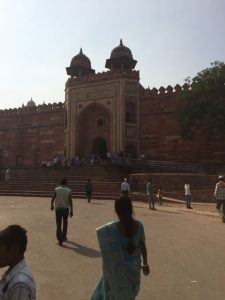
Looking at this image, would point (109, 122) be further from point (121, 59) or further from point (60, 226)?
point (60, 226)

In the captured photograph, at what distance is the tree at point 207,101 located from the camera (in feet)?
72.3

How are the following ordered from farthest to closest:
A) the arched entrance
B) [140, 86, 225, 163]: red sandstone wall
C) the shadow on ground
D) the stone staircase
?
1. the arched entrance
2. [140, 86, 225, 163]: red sandstone wall
3. the stone staircase
4. the shadow on ground

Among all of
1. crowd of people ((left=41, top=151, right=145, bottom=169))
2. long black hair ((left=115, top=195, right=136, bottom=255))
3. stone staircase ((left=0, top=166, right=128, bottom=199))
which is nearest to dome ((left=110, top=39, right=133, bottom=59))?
crowd of people ((left=41, top=151, right=145, bottom=169))

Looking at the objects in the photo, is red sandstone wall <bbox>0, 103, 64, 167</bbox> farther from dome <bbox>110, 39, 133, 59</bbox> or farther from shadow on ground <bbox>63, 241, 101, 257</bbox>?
shadow on ground <bbox>63, 241, 101, 257</bbox>

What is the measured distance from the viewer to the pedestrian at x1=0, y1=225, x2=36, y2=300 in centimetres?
215

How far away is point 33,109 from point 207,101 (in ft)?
55.0

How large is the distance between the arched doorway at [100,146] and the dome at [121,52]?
6109mm

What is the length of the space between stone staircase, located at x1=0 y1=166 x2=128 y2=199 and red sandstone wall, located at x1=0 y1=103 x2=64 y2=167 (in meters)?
6.79

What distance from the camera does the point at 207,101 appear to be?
874 inches

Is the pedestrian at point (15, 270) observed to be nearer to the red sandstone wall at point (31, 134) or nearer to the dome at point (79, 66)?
the red sandstone wall at point (31, 134)

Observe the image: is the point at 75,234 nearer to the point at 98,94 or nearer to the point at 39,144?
the point at 98,94

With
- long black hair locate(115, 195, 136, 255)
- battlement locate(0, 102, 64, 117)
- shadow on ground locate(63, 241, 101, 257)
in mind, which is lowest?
shadow on ground locate(63, 241, 101, 257)

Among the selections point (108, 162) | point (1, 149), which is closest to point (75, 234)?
point (108, 162)

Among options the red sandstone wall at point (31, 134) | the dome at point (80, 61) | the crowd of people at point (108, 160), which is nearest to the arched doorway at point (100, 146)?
the crowd of people at point (108, 160)
